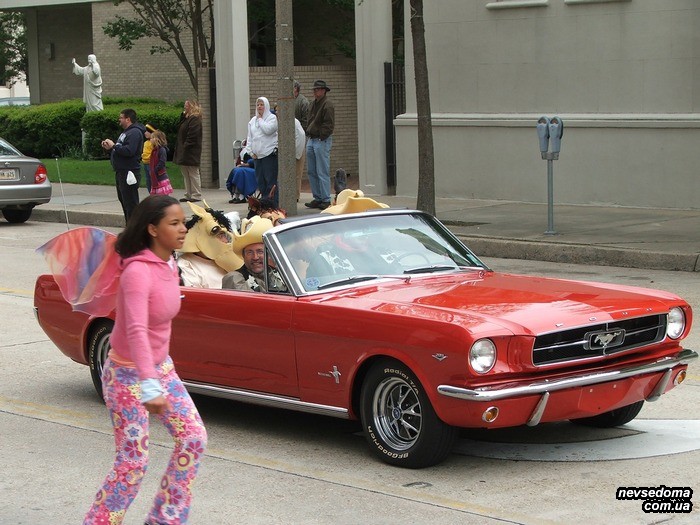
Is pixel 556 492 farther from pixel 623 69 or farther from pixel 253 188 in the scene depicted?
pixel 253 188

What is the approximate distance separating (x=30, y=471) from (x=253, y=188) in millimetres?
14067

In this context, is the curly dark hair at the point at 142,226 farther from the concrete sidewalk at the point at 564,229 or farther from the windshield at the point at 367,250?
the concrete sidewalk at the point at 564,229

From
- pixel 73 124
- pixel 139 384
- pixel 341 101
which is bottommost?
pixel 139 384

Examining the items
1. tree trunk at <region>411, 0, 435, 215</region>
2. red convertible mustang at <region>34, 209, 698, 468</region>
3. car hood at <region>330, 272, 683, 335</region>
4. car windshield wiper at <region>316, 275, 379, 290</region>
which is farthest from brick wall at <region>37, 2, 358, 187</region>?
car hood at <region>330, 272, 683, 335</region>

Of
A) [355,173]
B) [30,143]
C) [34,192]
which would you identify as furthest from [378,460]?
[30,143]

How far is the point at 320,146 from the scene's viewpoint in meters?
20.1

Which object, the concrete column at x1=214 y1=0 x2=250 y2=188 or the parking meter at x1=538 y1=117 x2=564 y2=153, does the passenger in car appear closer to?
the parking meter at x1=538 y1=117 x2=564 y2=153

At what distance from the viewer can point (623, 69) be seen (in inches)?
730

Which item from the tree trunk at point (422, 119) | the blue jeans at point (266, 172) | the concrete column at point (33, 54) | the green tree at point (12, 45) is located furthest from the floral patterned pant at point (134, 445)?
the green tree at point (12, 45)

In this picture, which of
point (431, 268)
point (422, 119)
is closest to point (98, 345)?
point (431, 268)

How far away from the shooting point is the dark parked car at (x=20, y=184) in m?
19.9

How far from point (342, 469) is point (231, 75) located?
17.7 metres

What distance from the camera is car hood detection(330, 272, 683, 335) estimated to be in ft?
20.6

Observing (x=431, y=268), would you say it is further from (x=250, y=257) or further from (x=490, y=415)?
(x=490, y=415)
